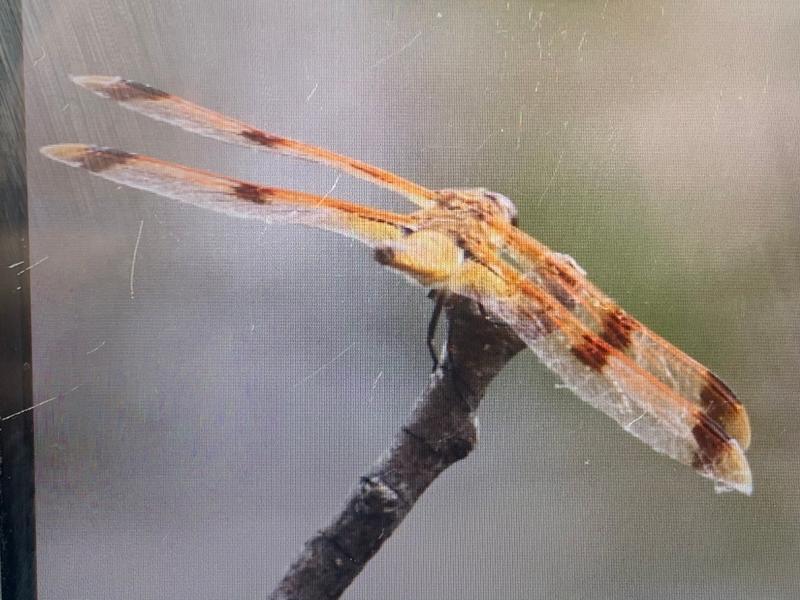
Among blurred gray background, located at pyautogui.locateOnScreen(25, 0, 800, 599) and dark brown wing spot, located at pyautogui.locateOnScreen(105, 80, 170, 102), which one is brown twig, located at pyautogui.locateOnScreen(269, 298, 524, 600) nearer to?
blurred gray background, located at pyautogui.locateOnScreen(25, 0, 800, 599)

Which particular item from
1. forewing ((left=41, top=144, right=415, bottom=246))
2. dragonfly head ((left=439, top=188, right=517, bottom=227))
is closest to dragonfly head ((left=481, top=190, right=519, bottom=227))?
dragonfly head ((left=439, top=188, right=517, bottom=227))

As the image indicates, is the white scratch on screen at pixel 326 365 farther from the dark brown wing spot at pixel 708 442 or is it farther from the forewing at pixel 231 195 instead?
the dark brown wing spot at pixel 708 442

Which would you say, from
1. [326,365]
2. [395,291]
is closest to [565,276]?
[395,291]

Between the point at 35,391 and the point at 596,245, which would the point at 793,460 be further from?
the point at 35,391

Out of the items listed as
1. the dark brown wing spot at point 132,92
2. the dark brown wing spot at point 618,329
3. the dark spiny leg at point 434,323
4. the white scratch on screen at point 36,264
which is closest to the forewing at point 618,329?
the dark brown wing spot at point 618,329

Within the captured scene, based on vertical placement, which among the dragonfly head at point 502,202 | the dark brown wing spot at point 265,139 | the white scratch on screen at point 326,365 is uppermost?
the dragonfly head at point 502,202

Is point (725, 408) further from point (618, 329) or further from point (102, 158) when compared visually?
point (102, 158)
